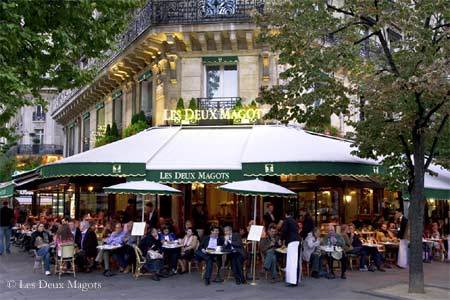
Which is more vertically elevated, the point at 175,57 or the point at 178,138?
the point at 175,57

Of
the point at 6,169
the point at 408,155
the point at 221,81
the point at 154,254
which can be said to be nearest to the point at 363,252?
the point at 408,155

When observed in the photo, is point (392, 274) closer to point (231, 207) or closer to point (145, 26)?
point (231, 207)

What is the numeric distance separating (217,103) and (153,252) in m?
6.37

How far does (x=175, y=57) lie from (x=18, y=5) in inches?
336

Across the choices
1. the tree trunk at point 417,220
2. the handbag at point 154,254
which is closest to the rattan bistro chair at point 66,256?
the handbag at point 154,254

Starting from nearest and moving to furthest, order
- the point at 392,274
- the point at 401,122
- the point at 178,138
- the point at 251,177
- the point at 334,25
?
1. the point at 401,122
2. the point at 334,25
3. the point at 392,274
4. the point at 251,177
5. the point at 178,138

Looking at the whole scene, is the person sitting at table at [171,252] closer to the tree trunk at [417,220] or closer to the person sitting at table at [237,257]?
the person sitting at table at [237,257]

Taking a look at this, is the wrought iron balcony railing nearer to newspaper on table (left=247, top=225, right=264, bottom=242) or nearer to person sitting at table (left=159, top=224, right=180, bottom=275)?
person sitting at table (left=159, top=224, right=180, bottom=275)

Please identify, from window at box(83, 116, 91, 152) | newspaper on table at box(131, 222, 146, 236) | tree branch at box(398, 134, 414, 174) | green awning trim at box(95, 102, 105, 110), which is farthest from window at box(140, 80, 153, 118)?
tree branch at box(398, 134, 414, 174)

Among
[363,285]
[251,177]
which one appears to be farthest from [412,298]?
[251,177]

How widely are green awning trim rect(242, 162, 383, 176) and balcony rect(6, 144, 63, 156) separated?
40.2 metres

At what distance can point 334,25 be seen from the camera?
40.6 ft

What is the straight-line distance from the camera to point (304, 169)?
13.9m

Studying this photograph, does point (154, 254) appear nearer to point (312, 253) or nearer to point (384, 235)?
point (312, 253)
